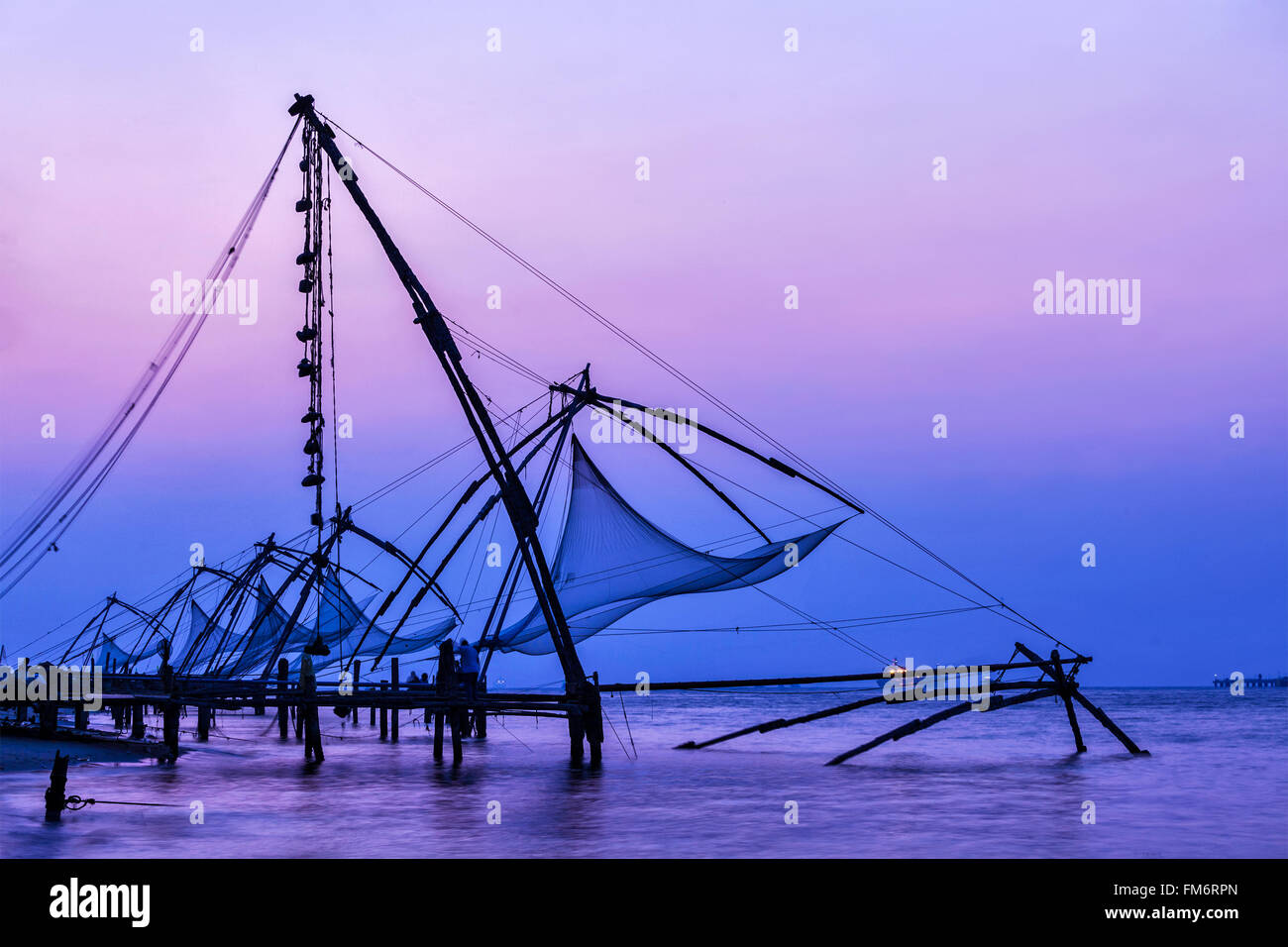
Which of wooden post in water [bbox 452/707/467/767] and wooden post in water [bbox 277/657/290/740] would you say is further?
wooden post in water [bbox 452/707/467/767]

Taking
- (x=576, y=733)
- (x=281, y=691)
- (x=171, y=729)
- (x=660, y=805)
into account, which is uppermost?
(x=281, y=691)

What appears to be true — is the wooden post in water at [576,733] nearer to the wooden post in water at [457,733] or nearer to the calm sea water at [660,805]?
the calm sea water at [660,805]

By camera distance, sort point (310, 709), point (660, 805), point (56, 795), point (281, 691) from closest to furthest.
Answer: point (56, 795)
point (660, 805)
point (310, 709)
point (281, 691)

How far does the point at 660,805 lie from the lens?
52.9ft

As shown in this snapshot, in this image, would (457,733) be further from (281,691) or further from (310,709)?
(281,691)

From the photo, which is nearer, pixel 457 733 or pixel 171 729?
pixel 171 729

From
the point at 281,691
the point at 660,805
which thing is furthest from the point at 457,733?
the point at 660,805

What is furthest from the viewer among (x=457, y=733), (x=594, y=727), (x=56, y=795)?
(x=457, y=733)

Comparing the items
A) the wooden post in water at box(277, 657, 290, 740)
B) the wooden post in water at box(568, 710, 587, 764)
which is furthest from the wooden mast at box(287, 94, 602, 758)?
the wooden post in water at box(277, 657, 290, 740)

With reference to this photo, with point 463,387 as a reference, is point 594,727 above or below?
below

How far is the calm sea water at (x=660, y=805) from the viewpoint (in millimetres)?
12328

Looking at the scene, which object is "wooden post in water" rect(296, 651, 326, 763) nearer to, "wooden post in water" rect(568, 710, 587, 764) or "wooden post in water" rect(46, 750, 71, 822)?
"wooden post in water" rect(568, 710, 587, 764)

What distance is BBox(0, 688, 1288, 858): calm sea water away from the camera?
485 inches

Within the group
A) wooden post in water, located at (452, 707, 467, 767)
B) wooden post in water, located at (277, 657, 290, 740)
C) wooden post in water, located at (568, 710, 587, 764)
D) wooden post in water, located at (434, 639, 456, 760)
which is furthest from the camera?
wooden post in water, located at (452, 707, 467, 767)
